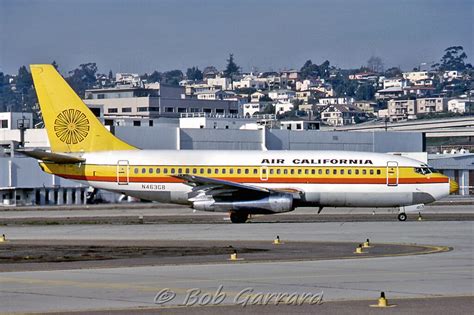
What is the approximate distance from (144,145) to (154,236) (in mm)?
42264

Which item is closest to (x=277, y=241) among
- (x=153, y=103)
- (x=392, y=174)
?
(x=392, y=174)

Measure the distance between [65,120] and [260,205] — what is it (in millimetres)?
11328

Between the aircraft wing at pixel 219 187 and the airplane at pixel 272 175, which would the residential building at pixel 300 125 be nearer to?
the airplane at pixel 272 175

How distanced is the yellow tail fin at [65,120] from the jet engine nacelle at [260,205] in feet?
21.4

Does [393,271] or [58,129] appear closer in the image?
[393,271]

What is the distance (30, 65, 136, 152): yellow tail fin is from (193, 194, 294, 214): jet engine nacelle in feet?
21.4

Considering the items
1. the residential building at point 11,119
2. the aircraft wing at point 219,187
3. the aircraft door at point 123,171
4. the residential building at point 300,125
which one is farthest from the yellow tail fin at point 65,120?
the residential building at point 300,125

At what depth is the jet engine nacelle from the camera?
161ft

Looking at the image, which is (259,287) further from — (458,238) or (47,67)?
(47,67)

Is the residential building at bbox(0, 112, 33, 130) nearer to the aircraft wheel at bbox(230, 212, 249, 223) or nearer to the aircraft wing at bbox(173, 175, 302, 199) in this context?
the aircraft wing at bbox(173, 175, 302, 199)

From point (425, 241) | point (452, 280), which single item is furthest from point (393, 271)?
point (425, 241)

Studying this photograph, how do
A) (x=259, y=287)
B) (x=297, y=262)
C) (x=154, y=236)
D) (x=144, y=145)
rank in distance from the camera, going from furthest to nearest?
(x=144, y=145) → (x=154, y=236) → (x=297, y=262) → (x=259, y=287)

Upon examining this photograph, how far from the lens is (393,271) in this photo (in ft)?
87.0

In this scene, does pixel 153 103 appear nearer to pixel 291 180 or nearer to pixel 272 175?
pixel 272 175
